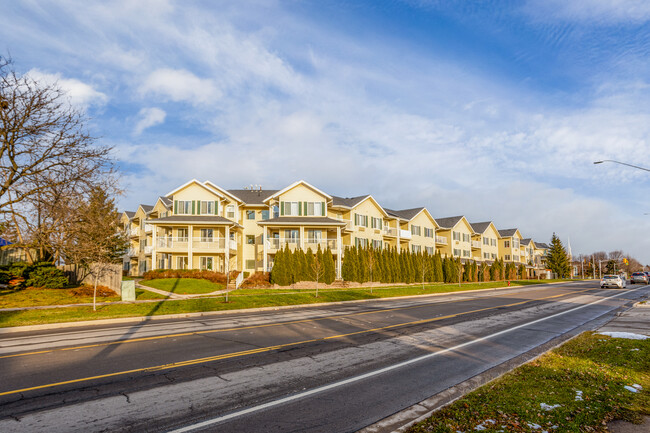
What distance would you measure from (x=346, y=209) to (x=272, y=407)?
135ft

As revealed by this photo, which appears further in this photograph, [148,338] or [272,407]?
[148,338]

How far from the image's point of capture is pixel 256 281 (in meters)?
36.4

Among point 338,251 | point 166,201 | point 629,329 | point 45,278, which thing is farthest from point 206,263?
point 629,329

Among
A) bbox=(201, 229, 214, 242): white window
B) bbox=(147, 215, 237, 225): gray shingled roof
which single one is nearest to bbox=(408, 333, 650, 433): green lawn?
bbox=(147, 215, 237, 225): gray shingled roof

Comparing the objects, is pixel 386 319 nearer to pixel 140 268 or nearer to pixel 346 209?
pixel 346 209

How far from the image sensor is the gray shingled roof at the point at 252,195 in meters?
47.4

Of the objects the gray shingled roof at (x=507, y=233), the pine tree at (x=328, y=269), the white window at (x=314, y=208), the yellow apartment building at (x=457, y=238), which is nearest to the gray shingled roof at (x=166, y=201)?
the white window at (x=314, y=208)

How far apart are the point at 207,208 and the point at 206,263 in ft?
20.0

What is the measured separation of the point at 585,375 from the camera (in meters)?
7.40

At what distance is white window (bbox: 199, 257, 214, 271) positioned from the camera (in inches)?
1699

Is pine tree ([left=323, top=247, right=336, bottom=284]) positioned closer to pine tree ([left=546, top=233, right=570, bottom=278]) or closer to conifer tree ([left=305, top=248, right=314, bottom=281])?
conifer tree ([left=305, top=248, right=314, bottom=281])

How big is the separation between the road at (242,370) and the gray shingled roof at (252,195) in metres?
32.2

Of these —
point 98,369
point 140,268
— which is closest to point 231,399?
point 98,369

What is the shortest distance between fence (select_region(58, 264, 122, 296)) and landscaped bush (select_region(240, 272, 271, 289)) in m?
10.4
